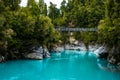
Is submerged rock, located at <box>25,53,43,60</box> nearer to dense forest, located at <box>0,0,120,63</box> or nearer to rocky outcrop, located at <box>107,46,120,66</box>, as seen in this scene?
dense forest, located at <box>0,0,120,63</box>

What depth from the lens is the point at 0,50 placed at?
141 ft

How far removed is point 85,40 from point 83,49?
249 cm

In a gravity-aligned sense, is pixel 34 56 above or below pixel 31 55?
below

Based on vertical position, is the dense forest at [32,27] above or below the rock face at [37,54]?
above

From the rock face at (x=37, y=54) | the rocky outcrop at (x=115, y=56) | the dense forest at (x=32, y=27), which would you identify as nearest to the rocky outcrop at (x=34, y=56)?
the rock face at (x=37, y=54)

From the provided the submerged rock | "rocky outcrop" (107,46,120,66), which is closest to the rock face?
the submerged rock

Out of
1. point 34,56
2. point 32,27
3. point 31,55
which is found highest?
point 32,27

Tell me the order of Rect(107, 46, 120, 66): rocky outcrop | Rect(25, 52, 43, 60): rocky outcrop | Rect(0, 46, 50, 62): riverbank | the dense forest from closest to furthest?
the dense forest < Rect(107, 46, 120, 66): rocky outcrop < Rect(0, 46, 50, 62): riverbank < Rect(25, 52, 43, 60): rocky outcrop

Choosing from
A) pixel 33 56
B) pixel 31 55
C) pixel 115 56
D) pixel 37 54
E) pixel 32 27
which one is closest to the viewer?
pixel 115 56

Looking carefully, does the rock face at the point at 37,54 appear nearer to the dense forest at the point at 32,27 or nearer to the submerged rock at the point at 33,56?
the submerged rock at the point at 33,56

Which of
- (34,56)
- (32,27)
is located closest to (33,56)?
(34,56)

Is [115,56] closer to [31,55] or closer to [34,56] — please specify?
[34,56]

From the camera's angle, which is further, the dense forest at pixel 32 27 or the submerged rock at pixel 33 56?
the submerged rock at pixel 33 56

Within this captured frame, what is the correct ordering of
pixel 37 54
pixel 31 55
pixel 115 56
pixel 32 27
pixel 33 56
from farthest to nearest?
pixel 32 27
pixel 37 54
pixel 31 55
pixel 33 56
pixel 115 56
